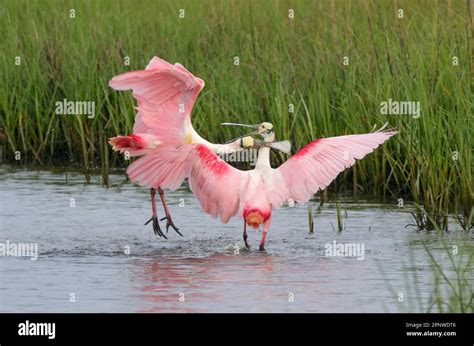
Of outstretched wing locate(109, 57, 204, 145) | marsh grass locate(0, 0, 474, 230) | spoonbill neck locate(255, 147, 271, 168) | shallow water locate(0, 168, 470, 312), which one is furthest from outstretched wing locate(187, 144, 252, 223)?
marsh grass locate(0, 0, 474, 230)

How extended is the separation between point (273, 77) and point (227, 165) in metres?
3.06

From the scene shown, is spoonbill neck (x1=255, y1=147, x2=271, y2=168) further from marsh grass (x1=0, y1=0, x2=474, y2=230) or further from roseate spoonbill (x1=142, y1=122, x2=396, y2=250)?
marsh grass (x1=0, y1=0, x2=474, y2=230)

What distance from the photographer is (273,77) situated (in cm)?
1505

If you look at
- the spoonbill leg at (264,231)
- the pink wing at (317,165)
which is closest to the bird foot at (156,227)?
the spoonbill leg at (264,231)

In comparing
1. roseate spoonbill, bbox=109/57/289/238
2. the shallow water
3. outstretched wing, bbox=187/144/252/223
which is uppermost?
roseate spoonbill, bbox=109/57/289/238

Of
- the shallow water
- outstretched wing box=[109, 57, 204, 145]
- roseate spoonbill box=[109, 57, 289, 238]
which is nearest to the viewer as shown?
the shallow water

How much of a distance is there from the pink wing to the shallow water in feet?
1.47

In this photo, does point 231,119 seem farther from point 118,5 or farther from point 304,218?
point 118,5

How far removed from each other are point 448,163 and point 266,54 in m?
3.60

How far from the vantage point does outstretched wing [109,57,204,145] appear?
40.9ft

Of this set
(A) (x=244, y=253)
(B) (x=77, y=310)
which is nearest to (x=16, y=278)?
(B) (x=77, y=310)

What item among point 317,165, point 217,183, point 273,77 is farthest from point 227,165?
point 273,77

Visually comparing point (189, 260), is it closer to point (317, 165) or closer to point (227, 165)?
point (227, 165)

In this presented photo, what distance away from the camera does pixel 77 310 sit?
996cm
